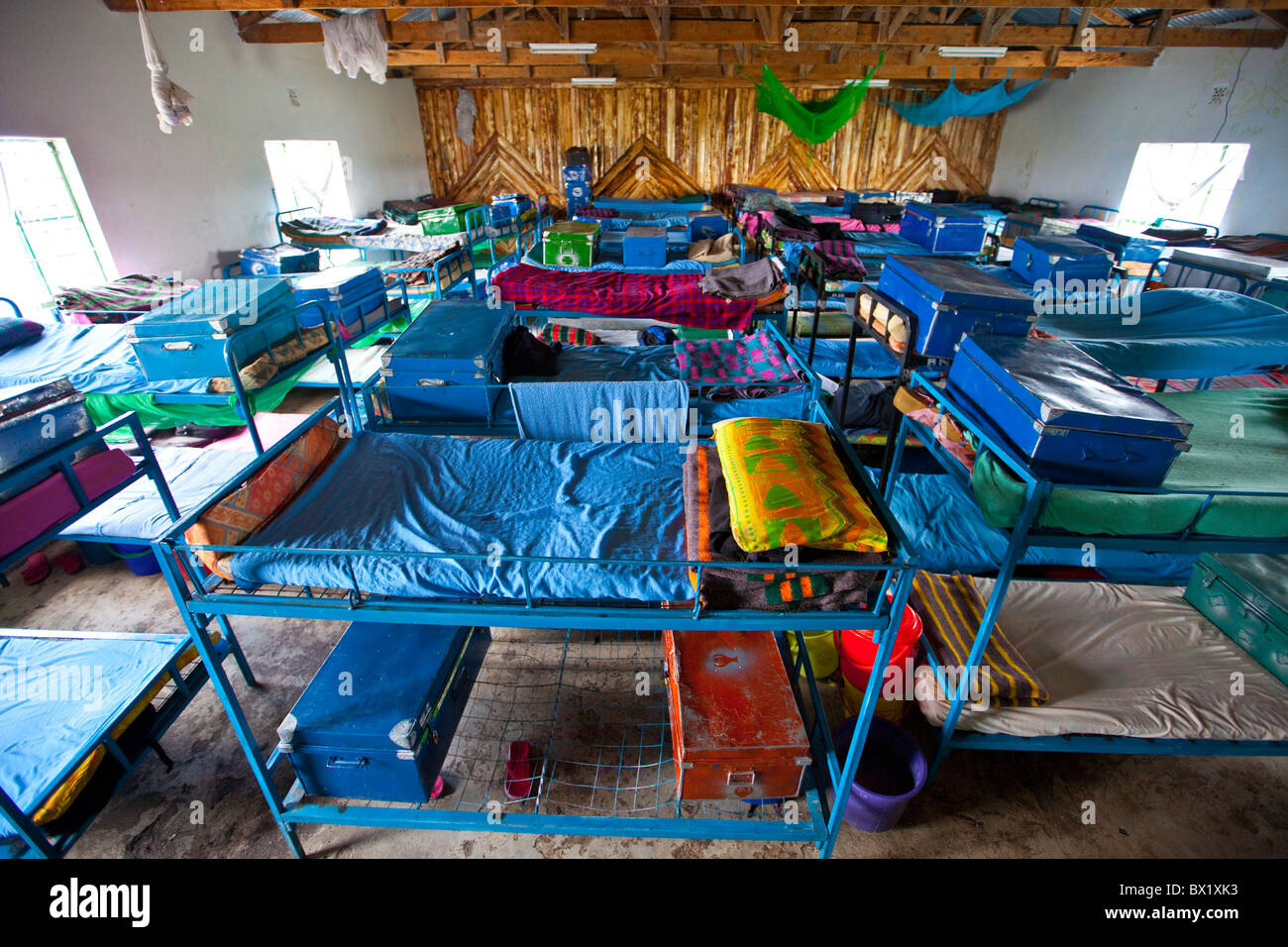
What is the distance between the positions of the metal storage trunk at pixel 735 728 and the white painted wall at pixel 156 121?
8469 mm

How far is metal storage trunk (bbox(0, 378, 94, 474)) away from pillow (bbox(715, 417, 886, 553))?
3.22 m

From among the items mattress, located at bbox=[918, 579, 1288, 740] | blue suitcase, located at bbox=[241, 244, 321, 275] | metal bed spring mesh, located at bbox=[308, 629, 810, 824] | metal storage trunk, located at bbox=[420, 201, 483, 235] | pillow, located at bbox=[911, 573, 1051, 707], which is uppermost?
metal storage trunk, located at bbox=[420, 201, 483, 235]

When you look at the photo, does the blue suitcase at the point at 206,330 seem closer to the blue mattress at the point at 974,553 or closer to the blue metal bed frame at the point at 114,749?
the blue metal bed frame at the point at 114,749

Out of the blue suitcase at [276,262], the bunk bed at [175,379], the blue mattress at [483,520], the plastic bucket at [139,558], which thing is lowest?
the plastic bucket at [139,558]

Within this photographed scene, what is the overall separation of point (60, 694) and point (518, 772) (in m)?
2.44

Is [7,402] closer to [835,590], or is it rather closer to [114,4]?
[835,590]

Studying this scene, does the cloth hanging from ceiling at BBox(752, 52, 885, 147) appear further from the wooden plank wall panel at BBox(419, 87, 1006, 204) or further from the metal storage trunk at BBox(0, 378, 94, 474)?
the metal storage trunk at BBox(0, 378, 94, 474)

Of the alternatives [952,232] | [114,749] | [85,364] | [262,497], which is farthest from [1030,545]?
[952,232]

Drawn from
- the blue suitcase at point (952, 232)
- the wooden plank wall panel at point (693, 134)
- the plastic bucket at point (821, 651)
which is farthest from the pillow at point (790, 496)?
the wooden plank wall panel at point (693, 134)

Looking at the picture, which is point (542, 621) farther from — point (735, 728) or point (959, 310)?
point (959, 310)

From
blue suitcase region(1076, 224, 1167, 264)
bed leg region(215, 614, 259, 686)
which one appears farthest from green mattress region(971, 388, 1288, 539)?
blue suitcase region(1076, 224, 1167, 264)

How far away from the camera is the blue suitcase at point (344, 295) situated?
5333mm

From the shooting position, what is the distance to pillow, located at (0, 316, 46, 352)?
5461 millimetres
